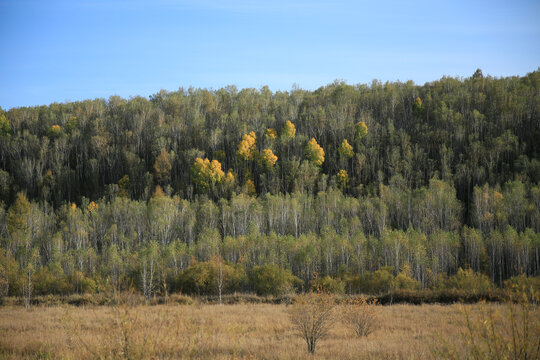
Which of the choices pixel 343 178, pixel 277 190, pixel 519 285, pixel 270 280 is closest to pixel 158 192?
pixel 277 190

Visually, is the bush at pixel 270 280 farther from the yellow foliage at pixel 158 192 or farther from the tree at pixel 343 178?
the tree at pixel 343 178

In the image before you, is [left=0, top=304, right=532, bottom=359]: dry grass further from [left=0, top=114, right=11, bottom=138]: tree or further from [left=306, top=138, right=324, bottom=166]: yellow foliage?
[left=0, top=114, right=11, bottom=138]: tree

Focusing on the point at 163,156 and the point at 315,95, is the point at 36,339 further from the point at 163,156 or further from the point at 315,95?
the point at 315,95

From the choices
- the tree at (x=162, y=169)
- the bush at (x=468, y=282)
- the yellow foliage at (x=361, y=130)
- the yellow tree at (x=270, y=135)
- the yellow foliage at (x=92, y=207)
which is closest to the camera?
the bush at (x=468, y=282)

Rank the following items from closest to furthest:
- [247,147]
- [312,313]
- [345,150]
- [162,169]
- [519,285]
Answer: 1. [519,285]
2. [312,313]
3. [162,169]
4. [345,150]
5. [247,147]

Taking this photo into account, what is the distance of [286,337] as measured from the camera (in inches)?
865

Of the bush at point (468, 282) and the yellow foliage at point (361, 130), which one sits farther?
the yellow foliage at point (361, 130)

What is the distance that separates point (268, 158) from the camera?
94312 mm

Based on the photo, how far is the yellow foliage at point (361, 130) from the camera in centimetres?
10131

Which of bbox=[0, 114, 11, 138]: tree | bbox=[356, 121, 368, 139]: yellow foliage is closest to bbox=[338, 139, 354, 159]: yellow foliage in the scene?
bbox=[356, 121, 368, 139]: yellow foliage

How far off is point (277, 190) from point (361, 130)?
99.1 ft

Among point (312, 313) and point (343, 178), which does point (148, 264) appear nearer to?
point (312, 313)

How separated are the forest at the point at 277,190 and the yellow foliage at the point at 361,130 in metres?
0.62

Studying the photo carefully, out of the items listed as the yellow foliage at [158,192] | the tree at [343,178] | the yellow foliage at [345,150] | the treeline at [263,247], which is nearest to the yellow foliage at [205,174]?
the treeline at [263,247]
